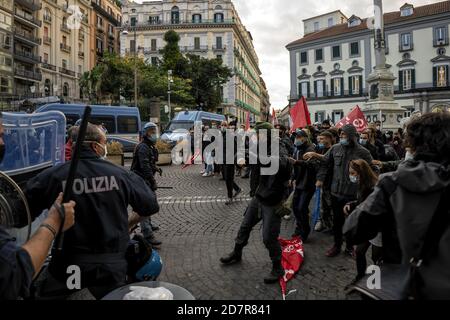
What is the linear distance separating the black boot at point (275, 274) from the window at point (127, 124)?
57.5ft

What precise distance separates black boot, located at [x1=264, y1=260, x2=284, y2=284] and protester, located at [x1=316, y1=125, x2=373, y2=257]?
3.38 ft

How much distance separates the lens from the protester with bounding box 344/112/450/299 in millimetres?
1623

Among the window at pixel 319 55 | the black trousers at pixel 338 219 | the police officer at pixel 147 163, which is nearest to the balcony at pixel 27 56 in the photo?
the window at pixel 319 55

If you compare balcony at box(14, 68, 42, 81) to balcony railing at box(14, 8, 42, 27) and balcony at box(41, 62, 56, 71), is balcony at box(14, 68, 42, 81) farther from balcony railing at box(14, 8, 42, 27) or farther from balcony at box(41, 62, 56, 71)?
balcony railing at box(14, 8, 42, 27)

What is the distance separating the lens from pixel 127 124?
2052cm

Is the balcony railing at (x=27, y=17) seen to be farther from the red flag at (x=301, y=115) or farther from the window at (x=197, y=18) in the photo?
the red flag at (x=301, y=115)

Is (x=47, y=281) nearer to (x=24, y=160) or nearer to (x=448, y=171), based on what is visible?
(x=24, y=160)

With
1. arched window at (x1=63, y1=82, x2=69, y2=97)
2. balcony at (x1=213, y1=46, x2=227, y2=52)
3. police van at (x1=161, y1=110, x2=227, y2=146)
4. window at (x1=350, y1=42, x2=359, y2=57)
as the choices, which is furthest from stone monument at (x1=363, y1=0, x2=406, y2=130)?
balcony at (x1=213, y1=46, x2=227, y2=52)

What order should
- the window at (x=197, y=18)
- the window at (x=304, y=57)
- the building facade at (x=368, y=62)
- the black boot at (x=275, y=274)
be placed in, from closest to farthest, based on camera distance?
the black boot at (x=275, y=274) → the building facade at (x=368, y=62) → the window at (x=304, y=57) → the window at (x=197, y=18)

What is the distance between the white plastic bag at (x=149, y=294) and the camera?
1.78 meters

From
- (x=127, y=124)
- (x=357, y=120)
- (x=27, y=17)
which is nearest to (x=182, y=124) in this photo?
(x=127, y=124)

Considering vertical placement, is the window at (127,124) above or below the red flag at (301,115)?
above

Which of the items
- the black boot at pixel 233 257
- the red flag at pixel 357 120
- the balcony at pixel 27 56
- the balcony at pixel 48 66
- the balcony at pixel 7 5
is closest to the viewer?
the black boot at pixel 233 257

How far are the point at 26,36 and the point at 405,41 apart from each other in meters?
47.3
